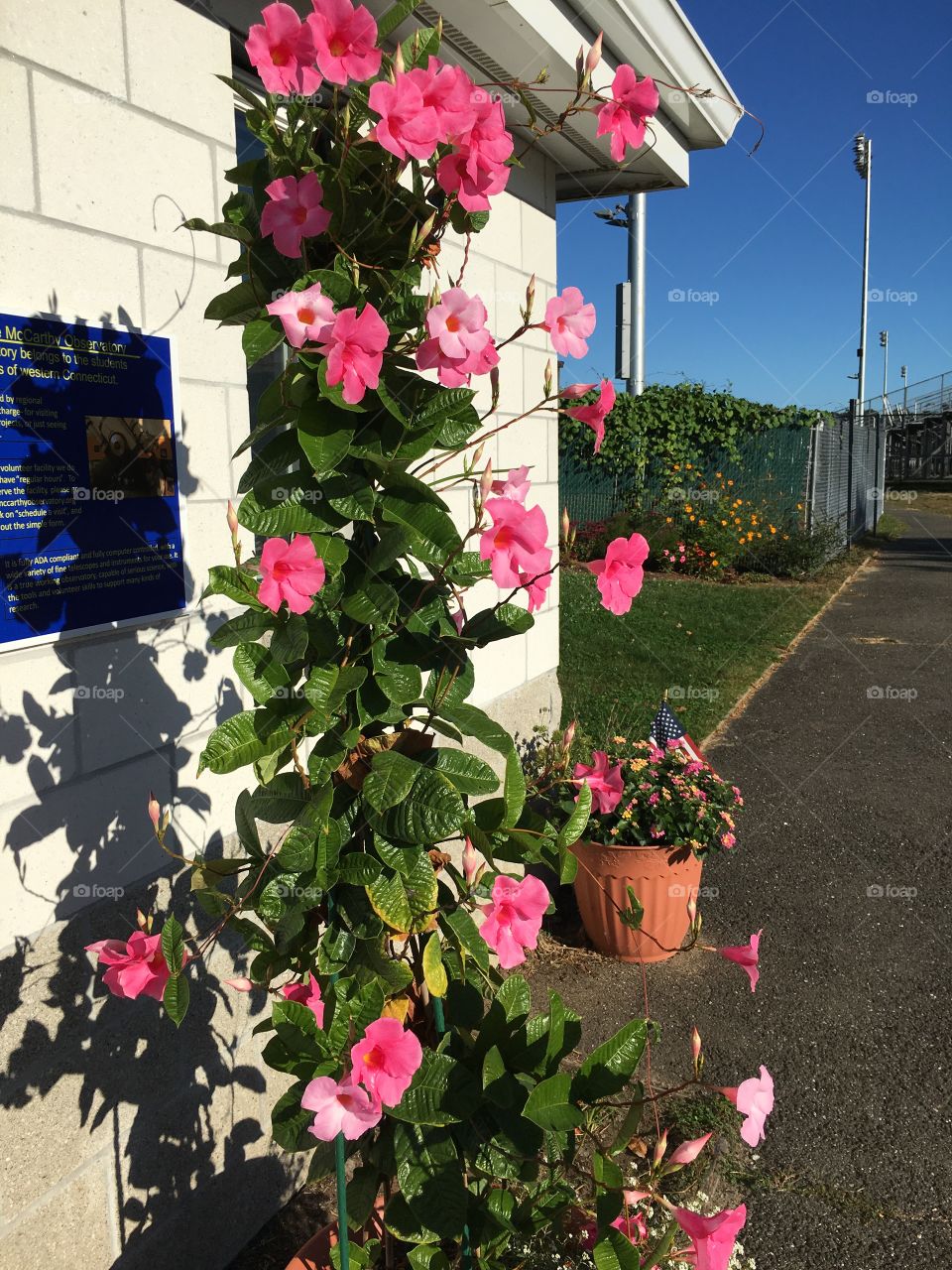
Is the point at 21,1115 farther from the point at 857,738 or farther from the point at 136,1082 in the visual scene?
the point at 857,738

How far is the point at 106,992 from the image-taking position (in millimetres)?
2229

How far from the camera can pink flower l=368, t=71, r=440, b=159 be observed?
51.8 inches

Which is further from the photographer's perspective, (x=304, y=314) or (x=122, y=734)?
(x=122, y=734)

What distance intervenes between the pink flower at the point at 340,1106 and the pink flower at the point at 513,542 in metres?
0.79

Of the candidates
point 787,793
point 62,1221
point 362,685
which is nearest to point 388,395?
point 362,685

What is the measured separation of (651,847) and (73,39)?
329 centimetres

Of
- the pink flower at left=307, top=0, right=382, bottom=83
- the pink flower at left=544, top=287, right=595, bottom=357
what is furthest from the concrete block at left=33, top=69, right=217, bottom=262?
the pink flower at left=544, top=287, right=595, bottom=357

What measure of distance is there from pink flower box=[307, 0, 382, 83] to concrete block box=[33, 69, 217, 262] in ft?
3.18

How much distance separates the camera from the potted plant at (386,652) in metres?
1.41

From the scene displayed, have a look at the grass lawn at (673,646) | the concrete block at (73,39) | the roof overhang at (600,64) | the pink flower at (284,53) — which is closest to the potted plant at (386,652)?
the pink flower at (284,53)

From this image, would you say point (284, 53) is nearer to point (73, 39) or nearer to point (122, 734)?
point (73, 39)

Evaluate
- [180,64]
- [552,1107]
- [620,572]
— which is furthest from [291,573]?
[180,64]

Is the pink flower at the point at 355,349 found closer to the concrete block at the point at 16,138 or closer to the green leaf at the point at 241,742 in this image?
the green leaf at the point at 241,742

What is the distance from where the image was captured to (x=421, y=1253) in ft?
5.82
